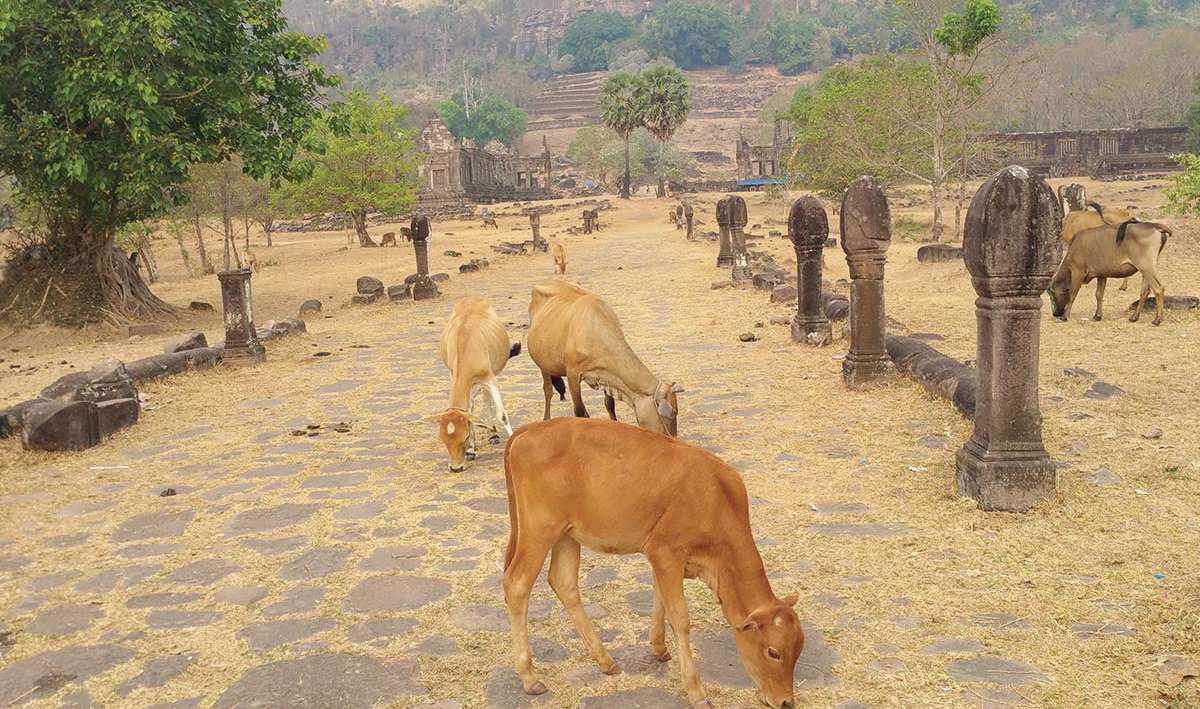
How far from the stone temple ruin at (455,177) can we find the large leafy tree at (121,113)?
4233cm

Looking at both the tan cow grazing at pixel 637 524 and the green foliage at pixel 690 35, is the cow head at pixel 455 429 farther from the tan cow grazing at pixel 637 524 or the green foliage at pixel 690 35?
the green foliage at pixel 690 35

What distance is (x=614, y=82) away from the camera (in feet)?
232

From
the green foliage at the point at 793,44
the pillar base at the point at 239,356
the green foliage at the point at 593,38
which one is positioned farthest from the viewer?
the green foliage at the point at 593,38

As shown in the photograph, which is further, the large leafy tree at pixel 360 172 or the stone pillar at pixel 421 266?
the large leafy tree at pixel 360 172

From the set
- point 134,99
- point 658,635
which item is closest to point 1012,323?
point 658,635

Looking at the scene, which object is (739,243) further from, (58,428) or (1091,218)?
(58,428)

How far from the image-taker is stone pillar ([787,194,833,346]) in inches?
452

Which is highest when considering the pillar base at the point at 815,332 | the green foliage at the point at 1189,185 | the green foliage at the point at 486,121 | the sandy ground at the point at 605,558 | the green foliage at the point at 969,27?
the green foliage at the point at 486,121

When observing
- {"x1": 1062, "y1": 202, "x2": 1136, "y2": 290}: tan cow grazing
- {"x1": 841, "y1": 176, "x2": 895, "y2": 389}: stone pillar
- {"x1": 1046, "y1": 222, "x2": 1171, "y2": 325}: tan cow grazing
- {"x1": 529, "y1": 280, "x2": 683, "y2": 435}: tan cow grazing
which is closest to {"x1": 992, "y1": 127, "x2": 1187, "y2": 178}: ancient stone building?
{"x1": 1062, "y1": 202, "x2": 1136, "y2": 290}: tan cow grazing

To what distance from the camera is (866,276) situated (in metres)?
9.72

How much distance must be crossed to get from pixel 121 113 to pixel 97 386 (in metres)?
6.94

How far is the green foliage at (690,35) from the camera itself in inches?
6344

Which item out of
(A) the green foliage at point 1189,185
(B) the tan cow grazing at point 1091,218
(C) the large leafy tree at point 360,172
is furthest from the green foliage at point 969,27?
(C) the large leafy tree at point 360,172

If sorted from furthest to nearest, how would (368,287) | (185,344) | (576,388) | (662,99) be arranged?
(662,99), (368,287), (185,344), (576,388)
